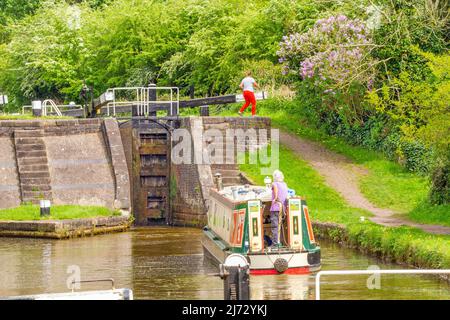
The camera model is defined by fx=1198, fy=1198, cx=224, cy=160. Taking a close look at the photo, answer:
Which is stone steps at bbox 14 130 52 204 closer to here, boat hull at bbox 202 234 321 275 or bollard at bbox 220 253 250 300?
boat hull at bbox 202 234 321 275

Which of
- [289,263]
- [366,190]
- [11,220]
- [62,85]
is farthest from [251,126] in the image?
[62,85]

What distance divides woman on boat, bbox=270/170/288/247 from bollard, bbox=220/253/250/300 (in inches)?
323

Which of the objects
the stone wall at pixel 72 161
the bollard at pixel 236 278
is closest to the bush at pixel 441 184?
the stone wall at pixel 72 161

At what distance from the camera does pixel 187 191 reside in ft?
135

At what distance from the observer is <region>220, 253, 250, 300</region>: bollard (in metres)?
18.4

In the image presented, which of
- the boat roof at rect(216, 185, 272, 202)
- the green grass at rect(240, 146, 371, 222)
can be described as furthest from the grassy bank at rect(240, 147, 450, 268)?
the boat roof at rect(216, 185, 272, 202)

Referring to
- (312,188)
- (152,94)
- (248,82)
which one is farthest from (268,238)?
(152,94)

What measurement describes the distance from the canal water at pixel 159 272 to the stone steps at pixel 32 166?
345cm

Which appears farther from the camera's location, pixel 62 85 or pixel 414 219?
pixel 62 85

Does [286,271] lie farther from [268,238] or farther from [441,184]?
[441,184]

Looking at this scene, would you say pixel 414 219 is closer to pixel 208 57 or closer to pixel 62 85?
pixel 208 57

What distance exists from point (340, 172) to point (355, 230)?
9423 mm

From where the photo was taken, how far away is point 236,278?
1847cm

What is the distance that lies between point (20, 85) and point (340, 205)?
2956 cm
